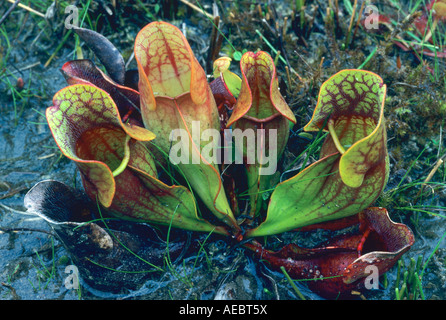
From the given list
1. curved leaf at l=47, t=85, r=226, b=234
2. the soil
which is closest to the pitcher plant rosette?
curved leaf at l=47, t=85, r=226, b=234

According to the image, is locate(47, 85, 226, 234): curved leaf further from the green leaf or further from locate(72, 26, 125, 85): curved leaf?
locate(72, 26, 125, 85): curved leaf

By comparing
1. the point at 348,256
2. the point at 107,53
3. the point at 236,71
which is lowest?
the point at 348,256

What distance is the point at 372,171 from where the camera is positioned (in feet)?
5.57

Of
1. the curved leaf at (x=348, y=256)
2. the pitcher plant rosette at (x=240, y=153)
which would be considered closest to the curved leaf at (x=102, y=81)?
the pitcher plant rosette at (x=240, y=153)

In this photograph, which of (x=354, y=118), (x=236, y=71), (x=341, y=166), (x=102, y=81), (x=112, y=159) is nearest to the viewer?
(x=341, y=166)

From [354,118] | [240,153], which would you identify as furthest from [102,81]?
[354,118]

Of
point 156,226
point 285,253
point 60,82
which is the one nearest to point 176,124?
point 156,226

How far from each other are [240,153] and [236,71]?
1.01 m

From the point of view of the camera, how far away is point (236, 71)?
2824 mm

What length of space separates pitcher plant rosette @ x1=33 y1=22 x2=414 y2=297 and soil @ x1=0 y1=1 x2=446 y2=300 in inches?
7.9

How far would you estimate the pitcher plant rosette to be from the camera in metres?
1.67

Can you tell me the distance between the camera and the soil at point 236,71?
2.04 meters

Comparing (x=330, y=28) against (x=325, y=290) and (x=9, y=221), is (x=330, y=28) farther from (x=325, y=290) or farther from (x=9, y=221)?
(x=9, y=221)

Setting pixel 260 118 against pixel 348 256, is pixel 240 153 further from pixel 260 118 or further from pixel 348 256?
pixel 348 256
